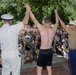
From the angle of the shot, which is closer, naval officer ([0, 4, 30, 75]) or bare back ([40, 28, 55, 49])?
naval officer ([0, 4, 30, 75])

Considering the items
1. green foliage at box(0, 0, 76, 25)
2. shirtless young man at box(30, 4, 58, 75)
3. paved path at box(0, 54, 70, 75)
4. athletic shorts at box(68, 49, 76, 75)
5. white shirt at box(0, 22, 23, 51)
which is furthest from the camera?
green foliage at box(0, 0, 76, 25)

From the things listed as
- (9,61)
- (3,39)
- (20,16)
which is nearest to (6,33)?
(3,39)

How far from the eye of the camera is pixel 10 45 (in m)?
3.83

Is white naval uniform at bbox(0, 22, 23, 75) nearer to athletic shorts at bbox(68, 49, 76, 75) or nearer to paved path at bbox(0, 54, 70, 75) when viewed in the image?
athletic shorts at bbox(68, 49, 76, 75)

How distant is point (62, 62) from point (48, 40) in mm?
2480

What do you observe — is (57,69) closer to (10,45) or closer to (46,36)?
(46,36)

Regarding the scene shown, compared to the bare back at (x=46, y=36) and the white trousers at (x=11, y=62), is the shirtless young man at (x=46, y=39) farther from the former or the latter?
the white trousers at (x=11, y=62)

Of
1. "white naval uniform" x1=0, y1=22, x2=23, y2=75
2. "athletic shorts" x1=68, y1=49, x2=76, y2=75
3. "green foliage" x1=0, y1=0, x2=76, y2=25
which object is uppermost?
"green foliage" x1=0, y1=0, x2=76, y2=25

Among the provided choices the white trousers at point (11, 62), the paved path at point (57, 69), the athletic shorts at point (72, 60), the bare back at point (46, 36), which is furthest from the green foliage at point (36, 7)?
the white trousers at point (11, 62)

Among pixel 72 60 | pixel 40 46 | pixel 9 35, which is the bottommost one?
pixel 72 60

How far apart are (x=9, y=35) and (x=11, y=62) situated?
44 cm

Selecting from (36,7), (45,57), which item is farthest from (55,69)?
(36,7)

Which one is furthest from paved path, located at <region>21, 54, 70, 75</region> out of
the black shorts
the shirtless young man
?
the shirtless young man

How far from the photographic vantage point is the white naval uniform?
3.80 m
